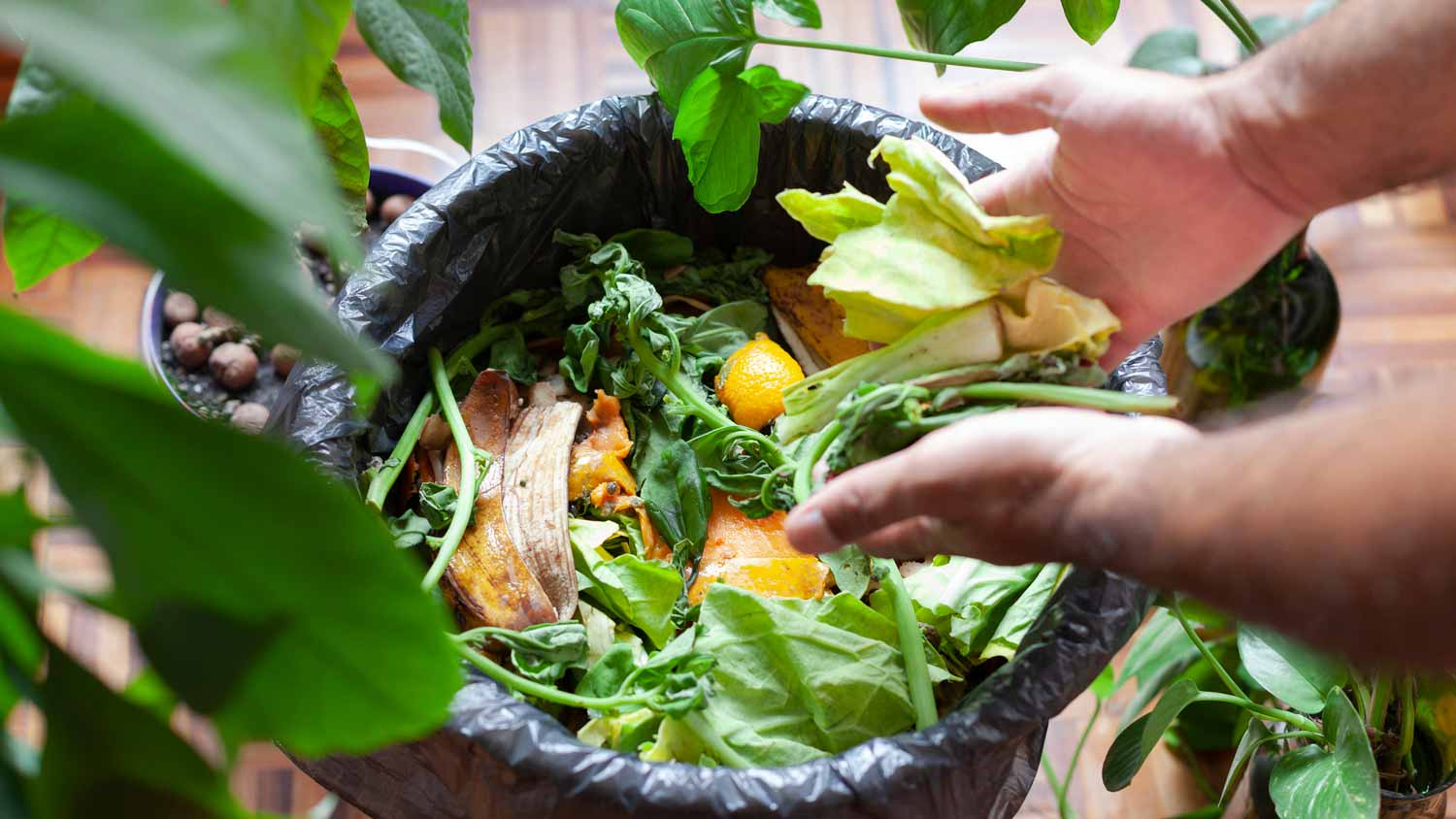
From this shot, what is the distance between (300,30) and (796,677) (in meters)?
0.50

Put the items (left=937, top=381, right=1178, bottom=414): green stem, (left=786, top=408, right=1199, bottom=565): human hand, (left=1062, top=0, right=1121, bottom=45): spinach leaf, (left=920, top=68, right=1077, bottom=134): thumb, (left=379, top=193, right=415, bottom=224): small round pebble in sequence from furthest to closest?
(left=379, top=193, right=415, bottom=224): small round pebble → (left=1062, top=0, right=1121, bottom=45): spinach leaf → (left=920, top=68, right=1077, bottom=134): thumb → (left=937, top=381, right=1178, bottom=414): green stem → (left=786, top=408, right=1199, bottom=565): human hand

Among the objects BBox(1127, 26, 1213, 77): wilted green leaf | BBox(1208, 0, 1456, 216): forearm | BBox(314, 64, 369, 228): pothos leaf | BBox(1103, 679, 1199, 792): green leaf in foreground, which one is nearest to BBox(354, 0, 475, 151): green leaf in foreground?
BBox(314, 64, 369, 228): pothos leaf

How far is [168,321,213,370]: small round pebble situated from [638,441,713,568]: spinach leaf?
567mm

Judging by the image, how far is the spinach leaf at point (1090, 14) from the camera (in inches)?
33.9

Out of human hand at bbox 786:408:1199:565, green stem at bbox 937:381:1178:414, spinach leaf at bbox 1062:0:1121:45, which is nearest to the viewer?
human hand at bbox 786:408:1199:565

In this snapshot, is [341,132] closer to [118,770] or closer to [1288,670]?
[118,770]

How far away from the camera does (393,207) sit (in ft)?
4.12

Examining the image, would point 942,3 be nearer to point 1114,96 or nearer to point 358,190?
point 1114,96

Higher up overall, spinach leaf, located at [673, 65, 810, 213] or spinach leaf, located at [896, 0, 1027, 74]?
spinach leaf, located at [896, 0, 1027, 74]

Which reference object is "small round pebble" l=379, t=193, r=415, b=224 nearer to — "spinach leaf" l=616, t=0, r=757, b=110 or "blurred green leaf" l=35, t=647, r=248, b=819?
"spinach leaf" l=616, t=0, r=757, b=110

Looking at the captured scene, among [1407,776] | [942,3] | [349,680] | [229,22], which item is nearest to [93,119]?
[229,22]

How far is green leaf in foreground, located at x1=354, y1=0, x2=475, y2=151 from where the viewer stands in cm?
56

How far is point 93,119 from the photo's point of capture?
32 centimetres

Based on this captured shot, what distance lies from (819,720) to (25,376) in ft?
1.78
